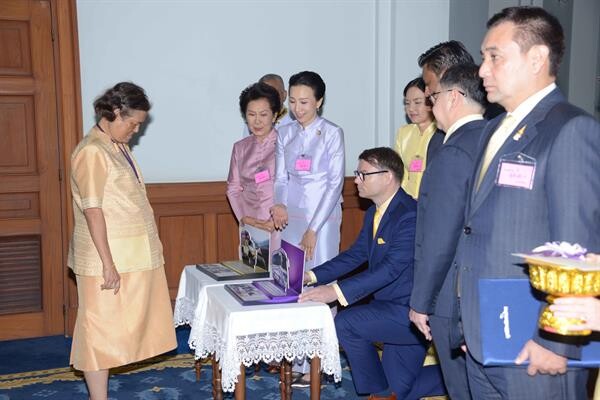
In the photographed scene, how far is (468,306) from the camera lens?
1.82 meters

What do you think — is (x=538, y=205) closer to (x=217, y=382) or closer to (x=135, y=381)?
(x=217, y=382)

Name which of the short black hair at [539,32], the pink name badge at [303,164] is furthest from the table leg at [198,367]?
the short black hair at [539,32]

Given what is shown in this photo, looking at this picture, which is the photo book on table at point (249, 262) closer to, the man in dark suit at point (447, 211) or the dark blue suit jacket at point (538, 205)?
the man in dark suit at point (447, 211)

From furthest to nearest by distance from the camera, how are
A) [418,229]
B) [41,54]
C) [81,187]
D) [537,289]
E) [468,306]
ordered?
[41,54] < [81,187] < [418,229] < [468,306] < [537,289]

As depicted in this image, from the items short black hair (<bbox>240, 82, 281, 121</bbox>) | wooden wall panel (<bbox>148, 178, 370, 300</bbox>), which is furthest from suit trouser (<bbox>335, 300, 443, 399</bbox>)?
wooden wall panel (<bbox>148, 178, 370, 300</bbox>)

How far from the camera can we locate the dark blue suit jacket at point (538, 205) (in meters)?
1.55

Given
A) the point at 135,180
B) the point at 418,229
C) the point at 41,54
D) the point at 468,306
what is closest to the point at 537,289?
the point at 468,306

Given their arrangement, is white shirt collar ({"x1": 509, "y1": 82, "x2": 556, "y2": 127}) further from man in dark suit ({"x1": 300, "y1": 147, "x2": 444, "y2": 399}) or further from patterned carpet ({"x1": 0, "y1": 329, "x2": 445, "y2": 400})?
patterned carpet ({"x1": 0, "y1": 329, "x2": 445, "y2": 400})

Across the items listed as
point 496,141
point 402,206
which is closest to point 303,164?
point 402,206

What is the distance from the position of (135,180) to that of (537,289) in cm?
206

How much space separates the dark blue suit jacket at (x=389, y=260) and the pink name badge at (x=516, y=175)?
122cm

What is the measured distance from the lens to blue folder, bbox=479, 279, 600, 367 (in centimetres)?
156

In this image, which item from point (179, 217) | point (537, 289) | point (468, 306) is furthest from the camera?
point (179, 217)

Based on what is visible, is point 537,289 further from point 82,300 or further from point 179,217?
point 179,217
